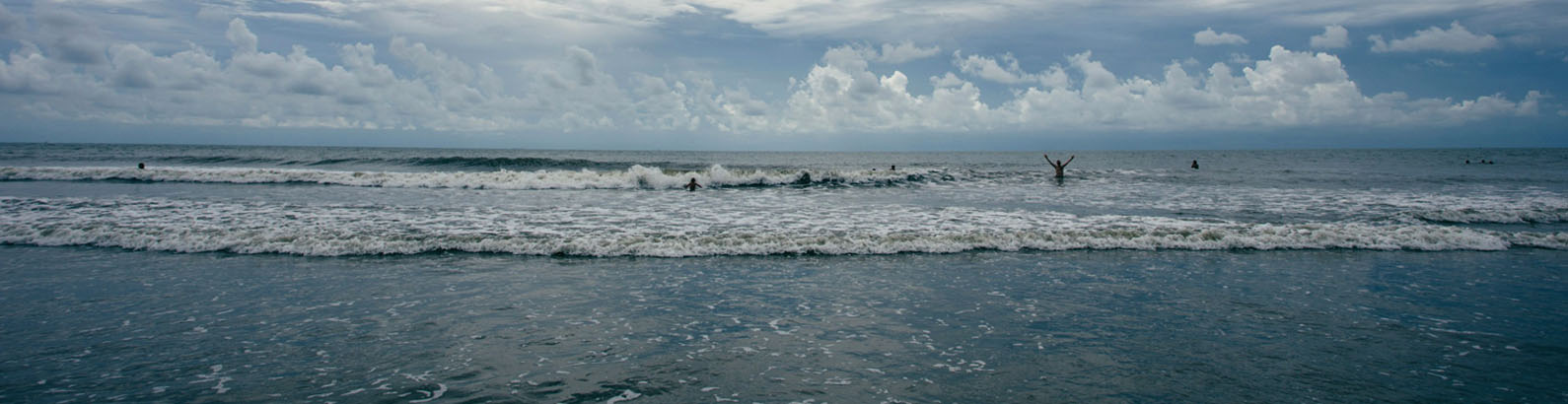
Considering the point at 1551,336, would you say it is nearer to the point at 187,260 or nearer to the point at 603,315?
the point at 603,315

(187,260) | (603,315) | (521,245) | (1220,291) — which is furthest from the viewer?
(521,245)

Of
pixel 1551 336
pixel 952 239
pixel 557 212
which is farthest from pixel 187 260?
pixel 1551 336

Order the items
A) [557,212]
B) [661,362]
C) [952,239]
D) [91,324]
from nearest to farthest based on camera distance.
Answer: [661,362], [91,324], [952,239], [557,212]

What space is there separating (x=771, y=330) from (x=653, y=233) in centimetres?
771

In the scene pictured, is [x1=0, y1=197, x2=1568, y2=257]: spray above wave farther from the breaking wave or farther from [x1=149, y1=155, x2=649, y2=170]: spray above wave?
[x1=149, y1=155, x2=649, y2=170]: spray above wave

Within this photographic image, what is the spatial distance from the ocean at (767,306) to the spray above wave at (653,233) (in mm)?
91

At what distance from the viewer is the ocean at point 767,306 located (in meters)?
5.66

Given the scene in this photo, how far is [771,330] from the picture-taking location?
23.6 ft

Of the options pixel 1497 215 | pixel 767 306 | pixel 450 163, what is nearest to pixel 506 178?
pixel 450 163

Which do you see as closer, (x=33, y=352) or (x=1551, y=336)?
(x=33, y=352)

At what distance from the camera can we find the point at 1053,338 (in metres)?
6.88

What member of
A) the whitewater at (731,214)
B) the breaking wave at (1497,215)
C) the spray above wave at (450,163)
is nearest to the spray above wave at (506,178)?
the whitewater at (731,214)

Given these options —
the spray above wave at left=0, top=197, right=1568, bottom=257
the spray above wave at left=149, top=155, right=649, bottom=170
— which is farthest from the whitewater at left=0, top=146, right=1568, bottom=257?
the spray above wave at left=149, top=155, right=649, bottom=170

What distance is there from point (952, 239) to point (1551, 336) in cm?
764
